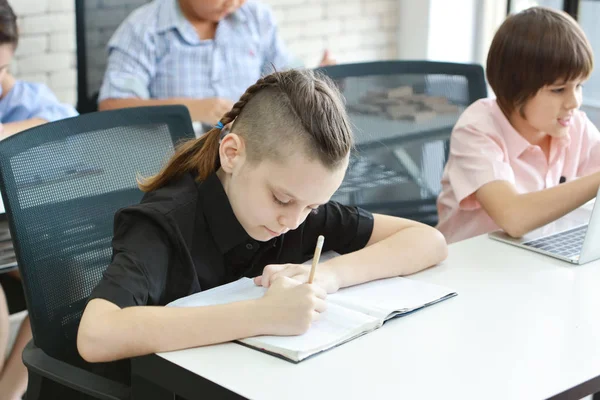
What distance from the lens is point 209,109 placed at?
2680 mm

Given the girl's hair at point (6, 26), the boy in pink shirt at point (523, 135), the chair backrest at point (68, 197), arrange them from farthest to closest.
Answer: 1. the girl's hair at point (6, 26)
2. the boy in pink shirt at point (523, 135)
3. the chair backrest at point (68, 197)

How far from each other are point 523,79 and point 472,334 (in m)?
0.86

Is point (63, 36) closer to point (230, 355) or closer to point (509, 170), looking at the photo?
point (509, 170)

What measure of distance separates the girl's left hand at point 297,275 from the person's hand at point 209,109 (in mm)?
1373

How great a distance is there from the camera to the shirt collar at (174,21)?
2.85 metres

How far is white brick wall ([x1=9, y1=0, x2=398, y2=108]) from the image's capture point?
305 centimetres

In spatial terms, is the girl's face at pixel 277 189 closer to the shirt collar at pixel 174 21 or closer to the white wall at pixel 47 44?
the shirt collar at pixel 174 21

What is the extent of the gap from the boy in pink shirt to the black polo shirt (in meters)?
0.38

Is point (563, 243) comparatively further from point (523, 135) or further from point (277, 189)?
point (277, 189)

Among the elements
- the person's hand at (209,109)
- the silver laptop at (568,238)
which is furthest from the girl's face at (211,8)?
the silver laptop at (568,238)

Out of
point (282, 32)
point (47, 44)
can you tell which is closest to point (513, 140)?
point (47, 44)

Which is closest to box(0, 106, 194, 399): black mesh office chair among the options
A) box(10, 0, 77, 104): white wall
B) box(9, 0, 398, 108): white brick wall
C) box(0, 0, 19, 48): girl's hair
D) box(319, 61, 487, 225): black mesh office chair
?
box(319, 61, 487, 225): black mesh office chair

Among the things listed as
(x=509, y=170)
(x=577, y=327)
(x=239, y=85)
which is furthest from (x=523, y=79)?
(x=239, y=85)

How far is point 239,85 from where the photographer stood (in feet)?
9.98
